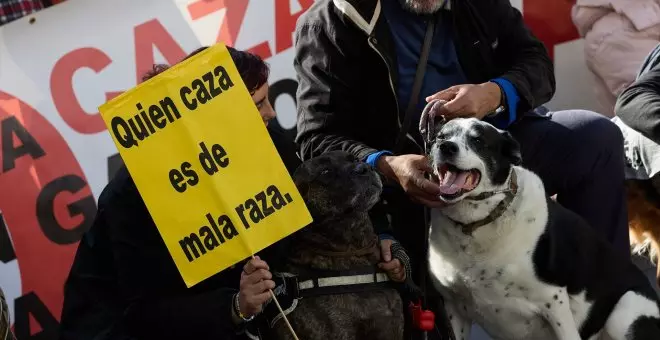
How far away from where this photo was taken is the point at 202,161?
270 cm

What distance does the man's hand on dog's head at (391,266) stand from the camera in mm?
3117

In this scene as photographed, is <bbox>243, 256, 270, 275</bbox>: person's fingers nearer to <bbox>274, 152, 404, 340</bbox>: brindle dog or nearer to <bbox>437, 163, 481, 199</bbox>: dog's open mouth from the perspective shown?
<bbox>274, 152, 404, 340</bbox>: brindle dog

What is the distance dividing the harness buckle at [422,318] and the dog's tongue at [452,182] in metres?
0.45

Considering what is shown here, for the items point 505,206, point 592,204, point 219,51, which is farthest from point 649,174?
point 219,51

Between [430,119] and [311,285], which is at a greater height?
[430,119]

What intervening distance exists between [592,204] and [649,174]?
0.61m

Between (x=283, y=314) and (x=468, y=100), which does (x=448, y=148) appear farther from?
(x=283, y=314)

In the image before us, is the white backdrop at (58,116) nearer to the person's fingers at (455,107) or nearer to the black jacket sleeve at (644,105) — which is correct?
the person's fingers at (455,107)

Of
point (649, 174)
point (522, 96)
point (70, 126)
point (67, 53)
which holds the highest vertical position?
point (67, 53)

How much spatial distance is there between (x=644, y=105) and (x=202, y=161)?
77.2 inches

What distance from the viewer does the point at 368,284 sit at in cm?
306

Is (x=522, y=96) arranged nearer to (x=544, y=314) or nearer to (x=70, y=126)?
(x=544, y=314)

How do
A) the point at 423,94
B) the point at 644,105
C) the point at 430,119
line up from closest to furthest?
1. the point at 430,119
2. the point at 423,94
3. the point at 644,105

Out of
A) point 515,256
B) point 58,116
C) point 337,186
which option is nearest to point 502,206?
point 515,256
